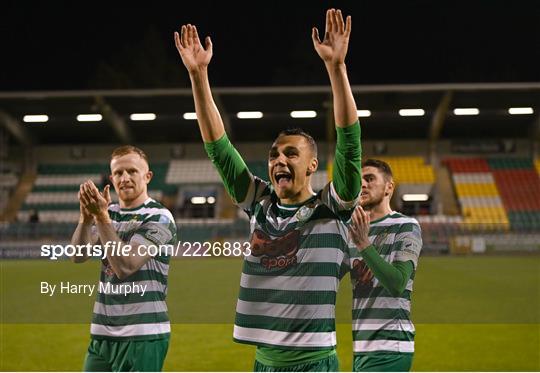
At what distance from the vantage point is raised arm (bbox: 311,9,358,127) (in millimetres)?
2148

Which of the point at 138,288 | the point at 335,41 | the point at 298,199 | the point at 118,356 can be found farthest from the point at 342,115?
the point at 118,356

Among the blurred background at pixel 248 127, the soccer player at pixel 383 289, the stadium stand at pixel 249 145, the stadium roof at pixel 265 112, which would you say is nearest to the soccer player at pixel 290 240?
the blurred background at pixel 248 127

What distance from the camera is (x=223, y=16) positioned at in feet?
12.7

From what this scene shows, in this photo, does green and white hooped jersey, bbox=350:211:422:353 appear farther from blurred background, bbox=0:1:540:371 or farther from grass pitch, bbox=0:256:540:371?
grass pitch, bbox=0:256:540:371

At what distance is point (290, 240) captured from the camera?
245 centimetres

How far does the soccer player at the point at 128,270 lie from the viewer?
280cm

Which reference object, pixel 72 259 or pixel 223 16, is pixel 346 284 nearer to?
pixel 72 259

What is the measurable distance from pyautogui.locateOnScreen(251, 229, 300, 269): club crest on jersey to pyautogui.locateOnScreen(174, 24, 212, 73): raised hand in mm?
690

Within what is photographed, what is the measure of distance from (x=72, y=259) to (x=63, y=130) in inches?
85.6

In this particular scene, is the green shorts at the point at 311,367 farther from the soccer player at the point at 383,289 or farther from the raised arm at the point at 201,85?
the raised arm at the point at 201,85

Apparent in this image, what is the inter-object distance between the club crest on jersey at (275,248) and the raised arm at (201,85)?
0.43 metres

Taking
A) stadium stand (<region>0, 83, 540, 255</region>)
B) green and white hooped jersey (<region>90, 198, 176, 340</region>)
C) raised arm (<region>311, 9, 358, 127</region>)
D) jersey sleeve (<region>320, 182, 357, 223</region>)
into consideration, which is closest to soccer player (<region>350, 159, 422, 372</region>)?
jersey sleeve (<region>320, 182, 357, 223</region>)

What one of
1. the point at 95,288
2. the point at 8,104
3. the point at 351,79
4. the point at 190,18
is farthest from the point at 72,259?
the point at 8,104

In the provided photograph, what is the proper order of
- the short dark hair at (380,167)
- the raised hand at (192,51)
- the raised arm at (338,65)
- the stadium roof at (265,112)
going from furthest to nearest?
1. the stadium roof at (265,112)
2. the short dark hair at (380,167)
3. the raised hand at (192,51)
4. the raised arm at (338,65)
